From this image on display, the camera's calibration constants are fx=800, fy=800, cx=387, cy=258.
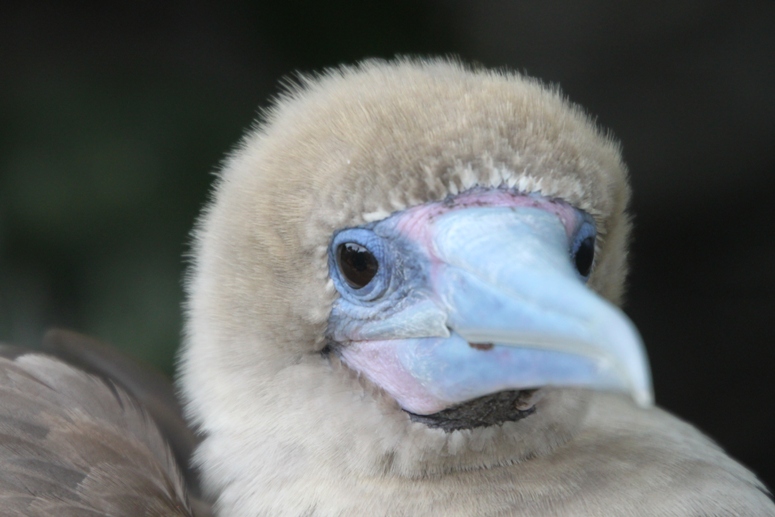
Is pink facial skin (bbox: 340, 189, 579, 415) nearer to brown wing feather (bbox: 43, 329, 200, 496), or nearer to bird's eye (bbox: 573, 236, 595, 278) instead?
bird's eye (bbox: 573, 236, 595, 278)

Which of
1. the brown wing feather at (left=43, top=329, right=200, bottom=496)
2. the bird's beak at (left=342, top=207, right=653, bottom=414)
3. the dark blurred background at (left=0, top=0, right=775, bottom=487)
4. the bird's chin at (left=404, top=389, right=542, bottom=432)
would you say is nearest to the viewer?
the bird's beak at (left=342, top=207, right=653, bottom=414)

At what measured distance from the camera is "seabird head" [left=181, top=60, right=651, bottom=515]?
1.11 meters

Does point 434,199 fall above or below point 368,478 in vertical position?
above

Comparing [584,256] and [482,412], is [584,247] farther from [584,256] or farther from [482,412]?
[482,412]

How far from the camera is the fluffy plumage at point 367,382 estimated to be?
1178 mm

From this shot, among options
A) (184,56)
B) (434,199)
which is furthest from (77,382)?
(184,56)

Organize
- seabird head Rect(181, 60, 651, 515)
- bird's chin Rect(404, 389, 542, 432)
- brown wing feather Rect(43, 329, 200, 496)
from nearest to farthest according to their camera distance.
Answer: seabird head Rect(181, 60, 651, 515) → bird's chin Rect(404, 389, 542, 432) → brown wing feather Rect(43, 329, 200, 496)

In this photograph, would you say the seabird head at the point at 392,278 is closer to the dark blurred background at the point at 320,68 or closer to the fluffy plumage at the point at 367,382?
the fluffy plumage at the point at 367,382

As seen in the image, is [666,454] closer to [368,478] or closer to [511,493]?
[511,493]

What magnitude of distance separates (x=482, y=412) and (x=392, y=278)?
0.25 meters

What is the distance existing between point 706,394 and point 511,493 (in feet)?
9.21

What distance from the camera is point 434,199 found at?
1156 mm

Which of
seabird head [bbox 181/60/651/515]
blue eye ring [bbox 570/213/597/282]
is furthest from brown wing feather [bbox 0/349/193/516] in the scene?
blue eye ring [bbox 570/213/597/282]

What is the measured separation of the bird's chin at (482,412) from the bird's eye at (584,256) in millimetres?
201
